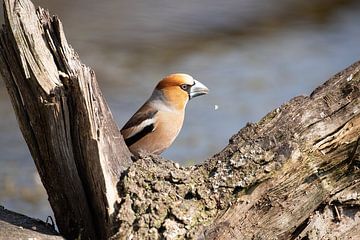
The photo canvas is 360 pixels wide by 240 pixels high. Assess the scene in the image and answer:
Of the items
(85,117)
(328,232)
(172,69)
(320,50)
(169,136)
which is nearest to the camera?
(85,117)

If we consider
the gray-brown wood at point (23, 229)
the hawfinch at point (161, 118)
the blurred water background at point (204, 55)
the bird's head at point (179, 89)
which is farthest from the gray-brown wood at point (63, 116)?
the blurred water background at point (204, 55)

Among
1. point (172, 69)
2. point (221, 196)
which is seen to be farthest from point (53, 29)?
point (172, 69)

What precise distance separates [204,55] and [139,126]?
19.5 feet

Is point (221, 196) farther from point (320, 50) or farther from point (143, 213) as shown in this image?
point (320, 50)

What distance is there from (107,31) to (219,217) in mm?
8528

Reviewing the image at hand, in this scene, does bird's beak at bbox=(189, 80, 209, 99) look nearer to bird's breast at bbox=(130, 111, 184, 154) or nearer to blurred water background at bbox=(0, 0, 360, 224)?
bird's breast at bbox=(130, 111, 184, 154)

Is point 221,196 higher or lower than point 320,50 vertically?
lower

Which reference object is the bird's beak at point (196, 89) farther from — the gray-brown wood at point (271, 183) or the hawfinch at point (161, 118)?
the gray-brown wood at point (271, 183)

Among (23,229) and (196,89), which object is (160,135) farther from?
(23,229)

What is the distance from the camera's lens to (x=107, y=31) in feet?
43.0

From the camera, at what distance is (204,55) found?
12500mm

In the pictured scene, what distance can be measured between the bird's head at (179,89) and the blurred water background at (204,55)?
7.05 ft

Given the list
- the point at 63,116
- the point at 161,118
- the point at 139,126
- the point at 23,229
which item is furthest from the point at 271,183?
the point at 161,118

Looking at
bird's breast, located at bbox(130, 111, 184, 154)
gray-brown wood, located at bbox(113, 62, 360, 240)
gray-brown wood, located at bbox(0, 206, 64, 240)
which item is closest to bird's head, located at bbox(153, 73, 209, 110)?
bird's breast, located at bbox(130, 111, 184, 154)
